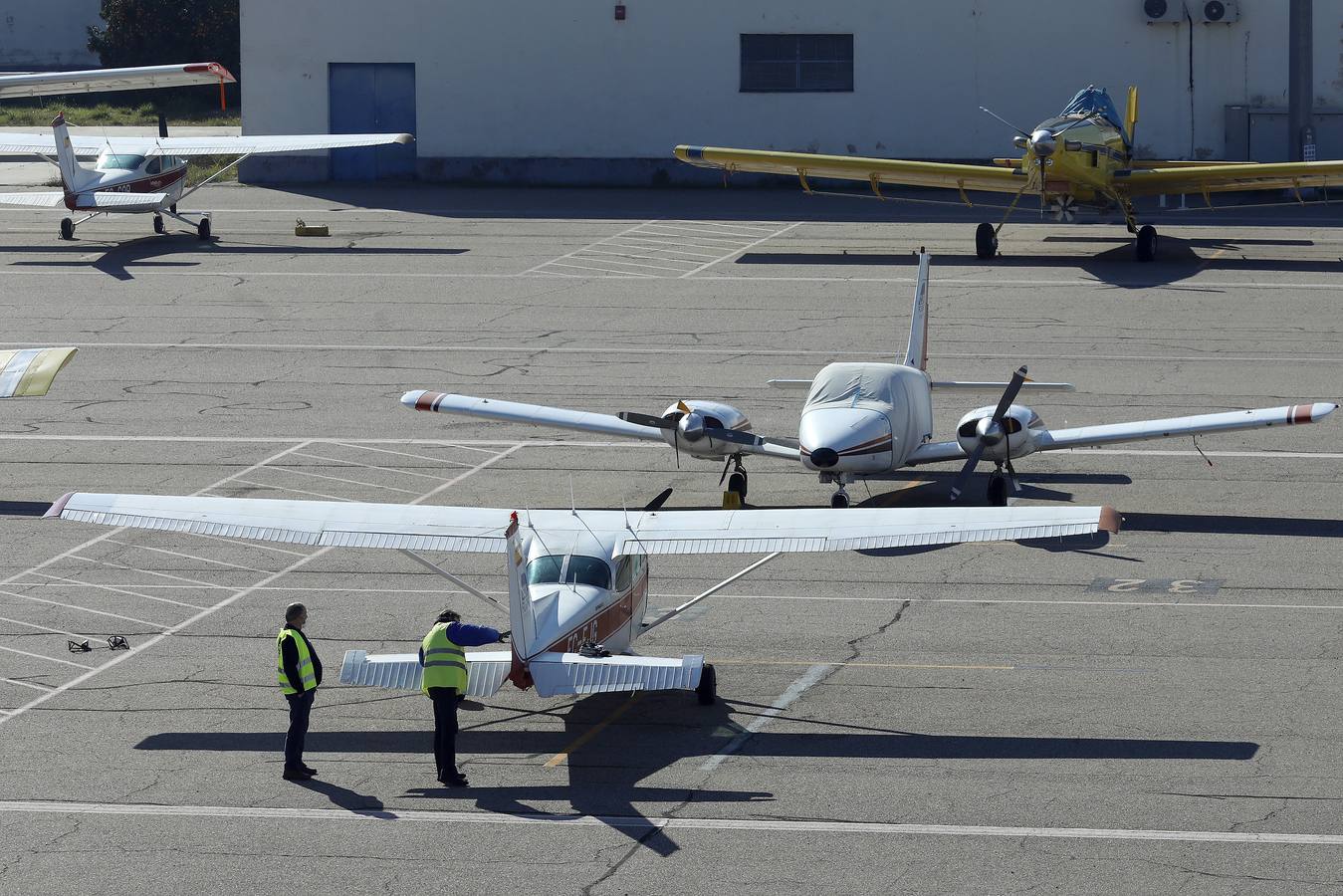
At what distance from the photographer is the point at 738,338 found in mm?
34375

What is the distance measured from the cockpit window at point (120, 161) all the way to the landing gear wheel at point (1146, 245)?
88.4 ft

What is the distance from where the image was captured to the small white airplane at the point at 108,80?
44.7 meters

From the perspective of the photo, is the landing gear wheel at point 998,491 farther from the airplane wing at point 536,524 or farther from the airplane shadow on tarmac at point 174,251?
the airplane shadow on tarmac at point 174,251

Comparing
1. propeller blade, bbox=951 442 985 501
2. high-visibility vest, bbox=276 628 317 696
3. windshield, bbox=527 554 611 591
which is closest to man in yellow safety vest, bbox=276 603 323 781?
high-visibility vest, bbox=276 628 317 696

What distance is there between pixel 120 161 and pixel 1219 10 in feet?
116

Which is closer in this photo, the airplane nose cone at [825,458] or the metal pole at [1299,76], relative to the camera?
the airplane nose cone at [825,458]

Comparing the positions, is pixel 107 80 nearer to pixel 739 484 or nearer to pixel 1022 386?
pixel 739 484

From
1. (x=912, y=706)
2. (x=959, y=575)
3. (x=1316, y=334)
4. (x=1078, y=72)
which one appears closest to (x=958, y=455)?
(x=959, y=575)

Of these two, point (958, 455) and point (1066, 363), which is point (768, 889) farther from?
point (1066, 363)

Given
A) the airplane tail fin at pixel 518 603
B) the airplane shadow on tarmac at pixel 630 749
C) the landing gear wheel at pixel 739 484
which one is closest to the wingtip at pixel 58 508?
the airplane shadow on tarmac at pixel 630 749

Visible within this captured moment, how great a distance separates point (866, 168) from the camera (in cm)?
4328

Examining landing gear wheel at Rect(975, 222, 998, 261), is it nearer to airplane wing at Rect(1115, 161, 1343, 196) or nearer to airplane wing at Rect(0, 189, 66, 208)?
airplane wing at Rect(1115, 161, 1343, 196)

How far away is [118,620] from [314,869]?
715 centimetres

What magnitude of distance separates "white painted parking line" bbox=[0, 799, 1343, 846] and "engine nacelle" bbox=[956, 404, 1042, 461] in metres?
9.76
